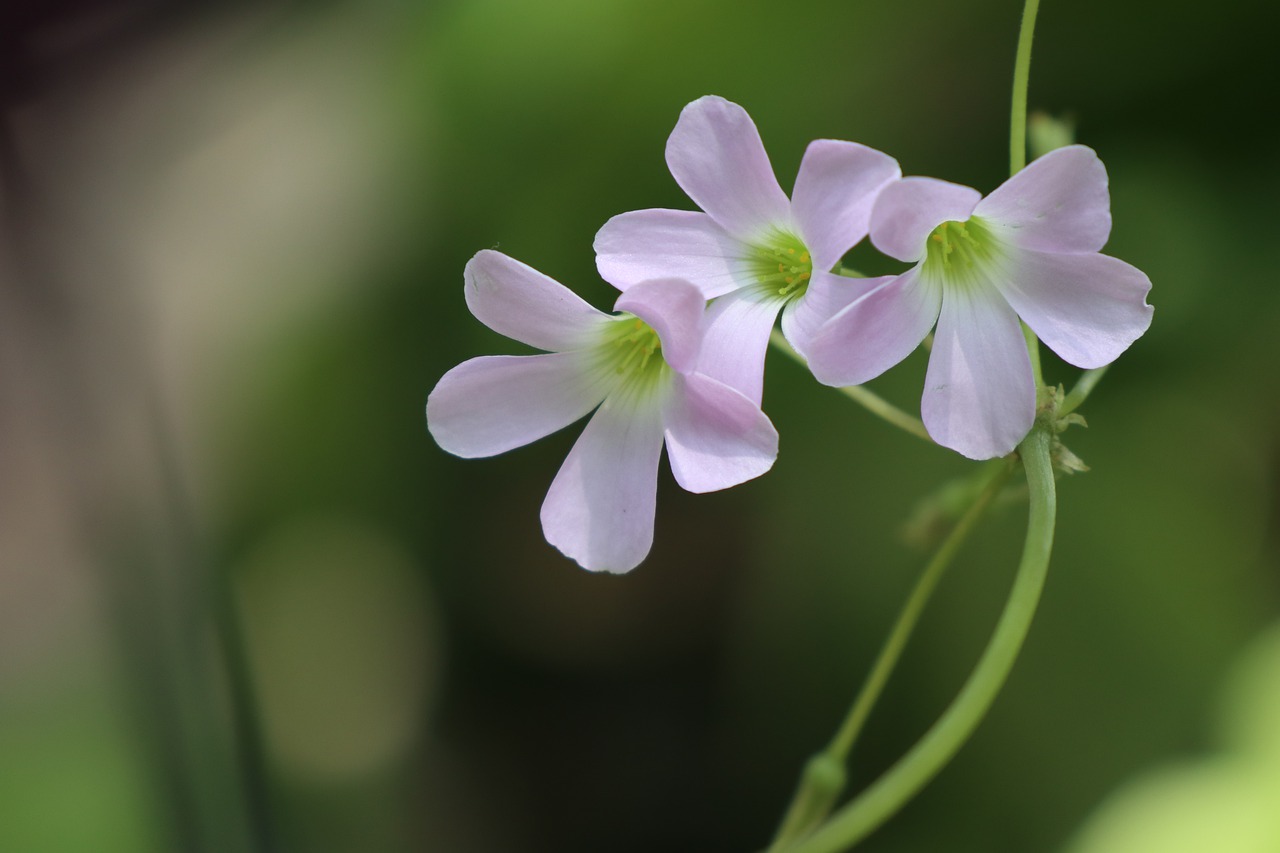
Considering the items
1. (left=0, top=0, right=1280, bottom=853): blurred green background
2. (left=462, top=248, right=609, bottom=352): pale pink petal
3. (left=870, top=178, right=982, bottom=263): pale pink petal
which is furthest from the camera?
(left=0, top=0, right=1280, bottom=853): blurred green background

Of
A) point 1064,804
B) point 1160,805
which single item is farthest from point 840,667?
point 1160,805

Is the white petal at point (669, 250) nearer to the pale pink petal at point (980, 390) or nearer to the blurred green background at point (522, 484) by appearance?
the pale pink petal at point (980, 390)

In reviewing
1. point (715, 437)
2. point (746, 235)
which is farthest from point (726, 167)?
point (715, 437)

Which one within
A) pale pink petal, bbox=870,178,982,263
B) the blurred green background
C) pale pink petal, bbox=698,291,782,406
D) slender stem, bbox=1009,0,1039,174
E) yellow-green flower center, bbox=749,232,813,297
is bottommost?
the blurred green background

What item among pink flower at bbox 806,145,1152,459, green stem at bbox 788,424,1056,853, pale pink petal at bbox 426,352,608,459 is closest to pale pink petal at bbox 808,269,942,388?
pink flower at bbox 806,145,1152,459

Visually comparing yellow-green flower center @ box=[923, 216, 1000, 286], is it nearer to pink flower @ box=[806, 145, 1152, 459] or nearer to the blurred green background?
pink flower @ box=[806, 145, 1152, 459]

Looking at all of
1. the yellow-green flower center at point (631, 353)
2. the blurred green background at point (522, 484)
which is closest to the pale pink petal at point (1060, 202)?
the yellow-green flower center at point (631, 353)

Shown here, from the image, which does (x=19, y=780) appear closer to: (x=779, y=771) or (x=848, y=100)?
(x=779, y=771)
